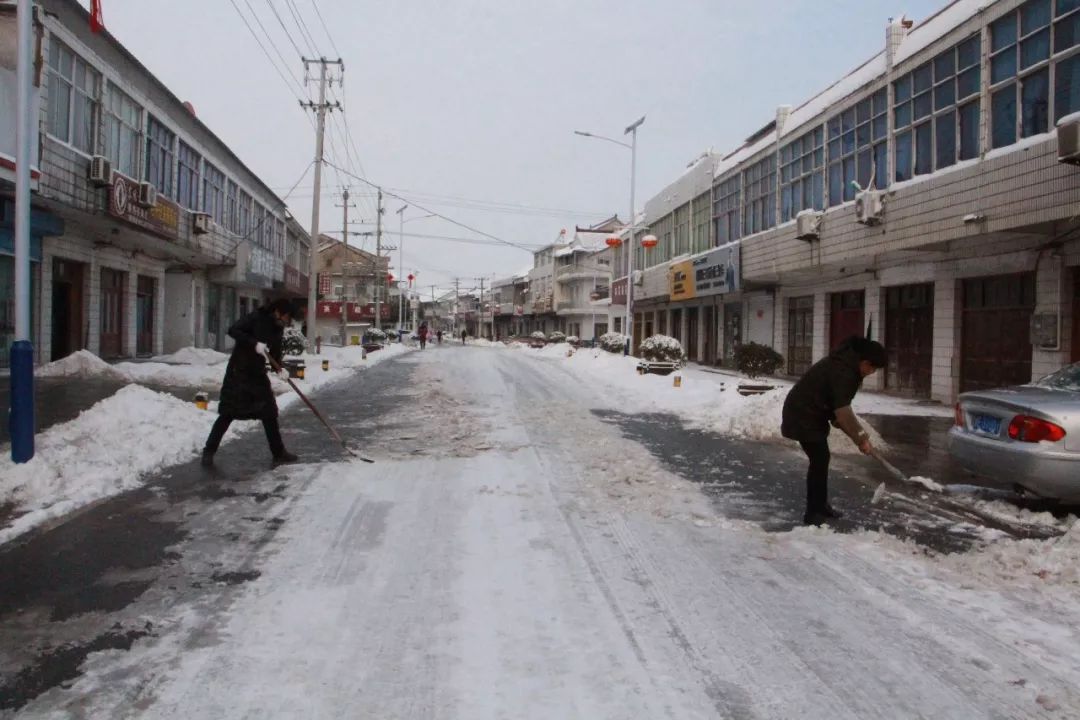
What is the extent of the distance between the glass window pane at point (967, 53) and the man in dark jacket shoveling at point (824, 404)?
10918mm

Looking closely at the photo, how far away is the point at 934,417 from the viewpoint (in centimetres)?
1437

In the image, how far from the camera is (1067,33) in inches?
465

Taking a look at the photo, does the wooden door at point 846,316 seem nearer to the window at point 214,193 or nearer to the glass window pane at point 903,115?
the glass window pane at point 903,115

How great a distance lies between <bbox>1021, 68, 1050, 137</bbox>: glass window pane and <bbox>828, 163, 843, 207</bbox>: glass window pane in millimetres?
6401

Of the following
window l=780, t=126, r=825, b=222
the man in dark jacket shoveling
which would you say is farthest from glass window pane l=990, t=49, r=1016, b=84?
the man in dark jacket shoveling

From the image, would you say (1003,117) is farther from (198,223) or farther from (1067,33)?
(198,223)

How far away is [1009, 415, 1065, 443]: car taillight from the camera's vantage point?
6.13 metres

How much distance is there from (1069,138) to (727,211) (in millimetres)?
17630

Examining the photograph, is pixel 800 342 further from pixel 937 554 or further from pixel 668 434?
pixel 937 554

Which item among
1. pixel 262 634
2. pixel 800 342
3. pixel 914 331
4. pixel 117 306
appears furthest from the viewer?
pixel 800 342

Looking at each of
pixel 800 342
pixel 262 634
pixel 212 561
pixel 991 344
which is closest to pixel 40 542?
pixel 212 561

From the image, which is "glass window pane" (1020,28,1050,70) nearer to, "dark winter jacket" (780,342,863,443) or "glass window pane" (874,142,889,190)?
"glass window pane" (874,142,889,190)

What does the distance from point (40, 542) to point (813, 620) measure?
185 inches

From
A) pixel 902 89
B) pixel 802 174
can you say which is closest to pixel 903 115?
pixel 902 89
